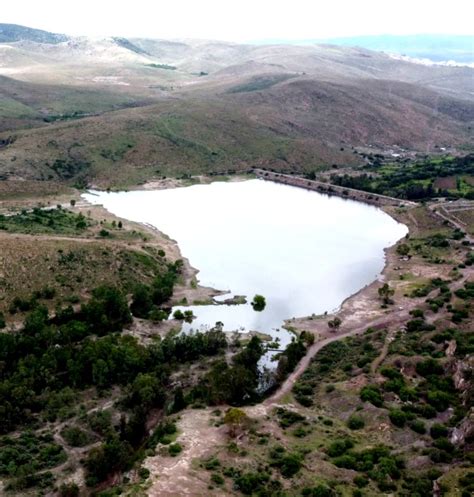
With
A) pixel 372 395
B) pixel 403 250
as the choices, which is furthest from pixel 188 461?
pixel 403 250

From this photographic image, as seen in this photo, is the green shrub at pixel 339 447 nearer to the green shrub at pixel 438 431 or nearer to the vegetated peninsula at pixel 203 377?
the vegetated peninsula at pixel 203 377

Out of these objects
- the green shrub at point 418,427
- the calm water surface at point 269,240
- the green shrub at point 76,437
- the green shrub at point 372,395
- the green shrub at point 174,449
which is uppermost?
the green shrub at point 418,427

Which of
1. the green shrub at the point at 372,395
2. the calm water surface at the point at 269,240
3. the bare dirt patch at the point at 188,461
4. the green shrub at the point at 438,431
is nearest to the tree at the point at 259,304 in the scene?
the calm water surface at the point at 269,240

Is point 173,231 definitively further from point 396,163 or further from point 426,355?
point 396,163

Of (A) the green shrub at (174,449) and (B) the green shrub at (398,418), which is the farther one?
(B) the green shrub at (398,418)

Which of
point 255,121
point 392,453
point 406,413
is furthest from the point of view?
point 255,121

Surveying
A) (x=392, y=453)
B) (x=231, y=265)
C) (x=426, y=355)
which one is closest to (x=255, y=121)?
(x=231, y=265)

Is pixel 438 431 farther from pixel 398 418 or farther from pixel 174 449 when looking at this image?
pixel 174 449
